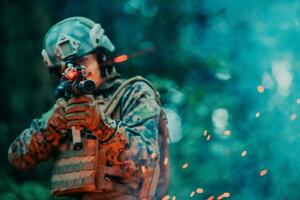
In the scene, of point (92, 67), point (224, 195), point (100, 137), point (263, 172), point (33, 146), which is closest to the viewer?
point (100, 137)

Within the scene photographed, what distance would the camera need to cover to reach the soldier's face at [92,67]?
9.98 meters

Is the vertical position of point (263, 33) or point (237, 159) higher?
point (263, 33)

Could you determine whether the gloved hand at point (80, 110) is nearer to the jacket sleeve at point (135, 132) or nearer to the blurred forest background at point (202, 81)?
the jacket sleeve at point (135, 132)

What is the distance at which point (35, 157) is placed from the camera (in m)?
9.78

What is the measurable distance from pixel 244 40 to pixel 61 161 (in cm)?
398

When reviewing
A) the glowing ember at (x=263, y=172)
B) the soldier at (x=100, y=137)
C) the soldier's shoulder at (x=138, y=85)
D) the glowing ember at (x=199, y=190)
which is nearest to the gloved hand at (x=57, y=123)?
the soldier at (x=100, y=137)

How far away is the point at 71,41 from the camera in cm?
988

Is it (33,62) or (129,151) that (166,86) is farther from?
(129,151)

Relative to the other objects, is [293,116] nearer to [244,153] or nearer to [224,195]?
[244,153]

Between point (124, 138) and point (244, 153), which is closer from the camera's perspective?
point (124, 138)

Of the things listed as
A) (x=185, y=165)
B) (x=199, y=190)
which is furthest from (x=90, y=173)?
(x=185, y=165)

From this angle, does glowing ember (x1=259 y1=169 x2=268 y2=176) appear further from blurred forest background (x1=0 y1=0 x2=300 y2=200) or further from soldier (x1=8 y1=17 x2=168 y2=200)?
soldier (x1=8 y1=17 x2=168 y2=200)

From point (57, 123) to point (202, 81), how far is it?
523 centimetres

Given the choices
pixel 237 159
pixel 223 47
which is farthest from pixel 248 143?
pixel 223 47
